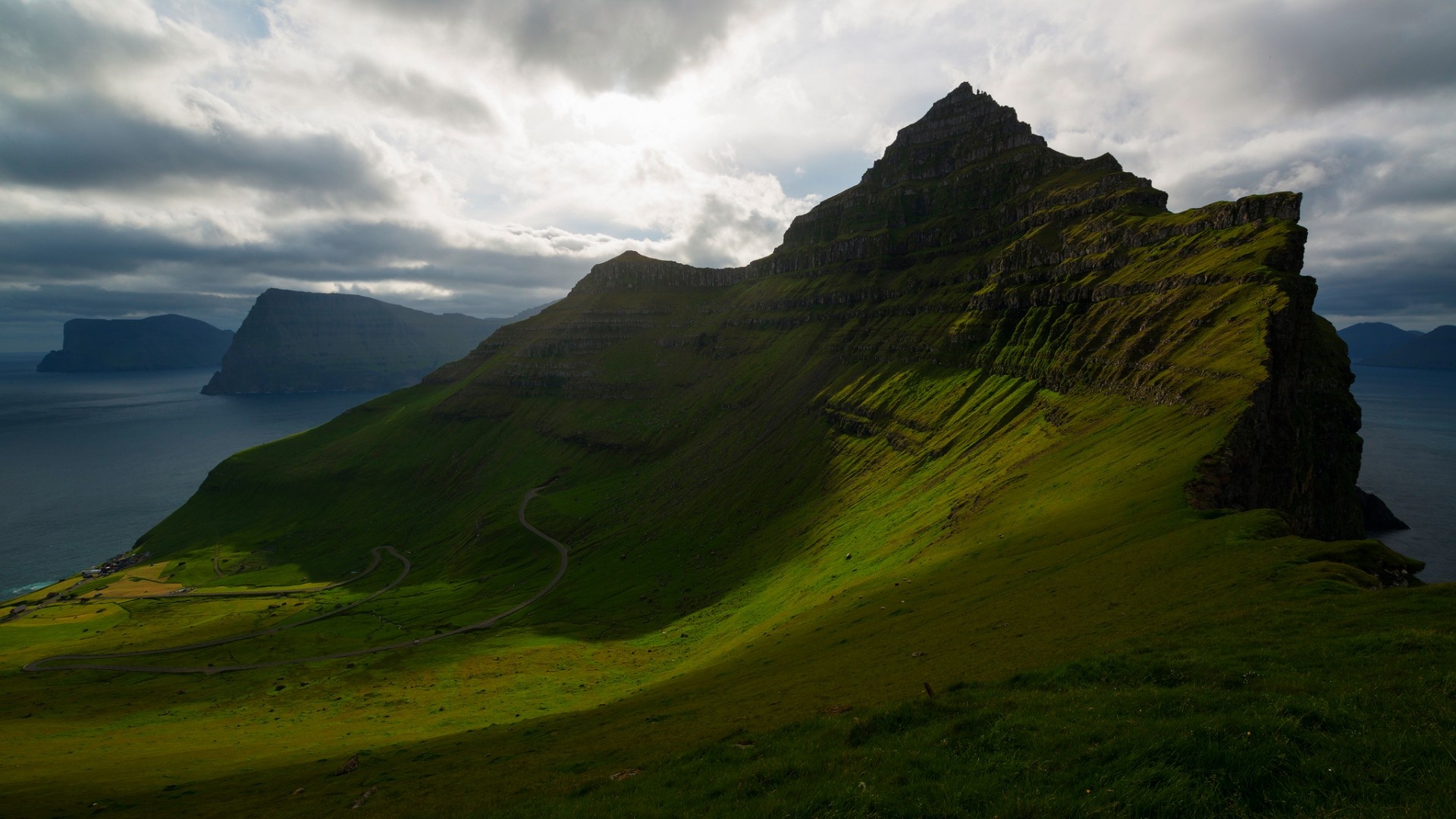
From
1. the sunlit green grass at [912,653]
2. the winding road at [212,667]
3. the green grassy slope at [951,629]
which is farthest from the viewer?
the winding road at [212,667]

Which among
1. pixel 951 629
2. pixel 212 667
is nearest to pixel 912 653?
pixel 951 629

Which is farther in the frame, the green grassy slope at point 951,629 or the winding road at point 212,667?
the winding road at point 212,667

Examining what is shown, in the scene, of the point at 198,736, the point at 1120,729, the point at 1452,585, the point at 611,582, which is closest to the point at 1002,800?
the point at 1120,729

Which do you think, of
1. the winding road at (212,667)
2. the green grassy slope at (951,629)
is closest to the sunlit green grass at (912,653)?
the green grassy slope at (951,629)

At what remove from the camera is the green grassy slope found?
2097 centimetres

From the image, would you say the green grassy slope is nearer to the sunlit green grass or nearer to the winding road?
the sunlit green grass

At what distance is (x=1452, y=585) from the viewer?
29547mm

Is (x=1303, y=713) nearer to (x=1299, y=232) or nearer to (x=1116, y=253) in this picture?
(x=1299, y=232)

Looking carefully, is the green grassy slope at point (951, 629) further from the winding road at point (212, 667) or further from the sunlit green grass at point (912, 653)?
the winding road at point (212, 667)

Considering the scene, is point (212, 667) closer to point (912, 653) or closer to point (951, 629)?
point (912, 653)

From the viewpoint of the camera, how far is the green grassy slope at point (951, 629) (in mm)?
20969

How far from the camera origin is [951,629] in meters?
49.3

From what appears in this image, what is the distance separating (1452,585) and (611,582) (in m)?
147

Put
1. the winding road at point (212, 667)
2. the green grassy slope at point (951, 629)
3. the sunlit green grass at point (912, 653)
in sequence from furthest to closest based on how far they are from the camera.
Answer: the winding road at point (212, 667)
the green grassy slope at point (951, 629)
the sunlit green grass at point (912, 653)
